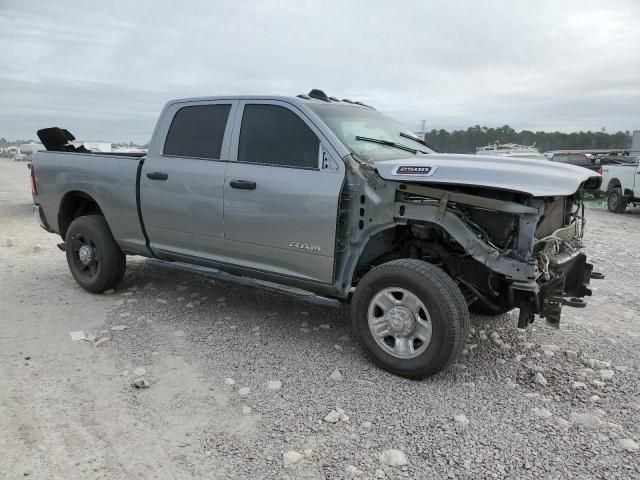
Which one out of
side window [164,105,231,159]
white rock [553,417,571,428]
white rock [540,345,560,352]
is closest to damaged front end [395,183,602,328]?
white rock [540,345,560,352]

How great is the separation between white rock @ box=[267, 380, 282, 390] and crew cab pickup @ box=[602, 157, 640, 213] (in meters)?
13.2

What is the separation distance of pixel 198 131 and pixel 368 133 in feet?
5.20

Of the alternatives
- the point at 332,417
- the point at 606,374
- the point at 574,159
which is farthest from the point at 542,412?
the point at 574,159

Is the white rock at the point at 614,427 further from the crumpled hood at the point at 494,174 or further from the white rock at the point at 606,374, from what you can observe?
the crumpled hood at the point at 494,174

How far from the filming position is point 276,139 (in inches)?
174

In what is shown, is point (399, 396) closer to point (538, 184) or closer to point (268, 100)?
point (538, 184)

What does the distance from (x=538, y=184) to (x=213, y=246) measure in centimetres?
276

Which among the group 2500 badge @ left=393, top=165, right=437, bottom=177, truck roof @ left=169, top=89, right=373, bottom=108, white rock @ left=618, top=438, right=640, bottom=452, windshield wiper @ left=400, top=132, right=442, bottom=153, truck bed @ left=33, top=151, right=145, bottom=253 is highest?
truck roof @ left=169, top=89, right=373, bottom=108

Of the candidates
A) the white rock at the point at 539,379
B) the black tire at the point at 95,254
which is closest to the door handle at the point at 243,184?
the black tire at the point at 95,254

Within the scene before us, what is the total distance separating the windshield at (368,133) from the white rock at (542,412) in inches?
83.6

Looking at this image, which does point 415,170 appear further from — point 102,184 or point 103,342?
point 102,184

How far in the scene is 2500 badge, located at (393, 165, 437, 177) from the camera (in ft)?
12.1

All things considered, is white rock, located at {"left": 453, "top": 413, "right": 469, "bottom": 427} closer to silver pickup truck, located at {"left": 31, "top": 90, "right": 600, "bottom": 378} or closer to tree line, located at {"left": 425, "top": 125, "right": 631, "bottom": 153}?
silver pickup truck, located at {"left": 31, "top": 90, "right": 600, "bottom": 378}

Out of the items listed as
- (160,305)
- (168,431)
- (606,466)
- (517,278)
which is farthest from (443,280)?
(160,305)
